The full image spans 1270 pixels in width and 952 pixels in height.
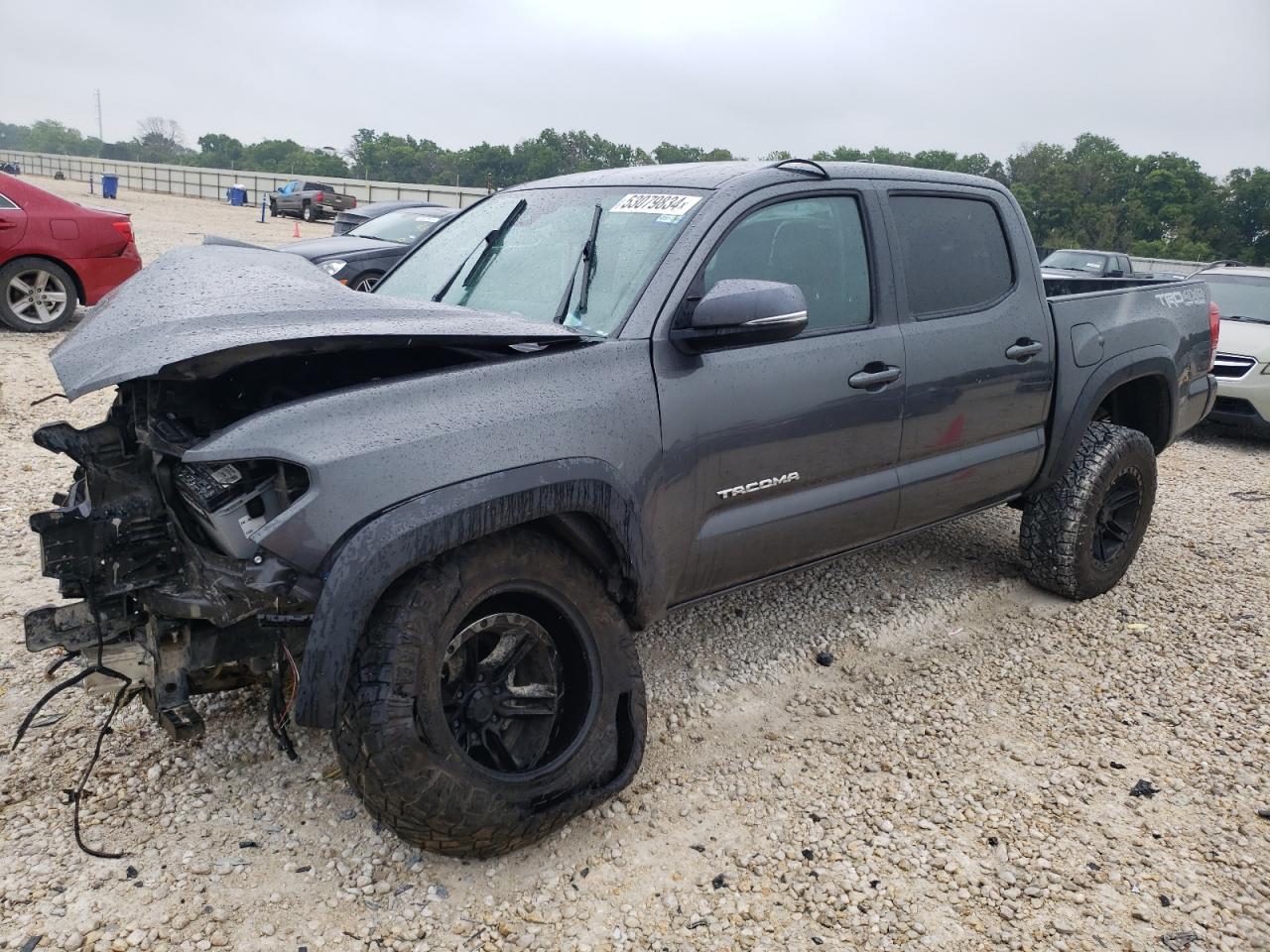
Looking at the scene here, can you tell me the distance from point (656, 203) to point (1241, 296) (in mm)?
8787

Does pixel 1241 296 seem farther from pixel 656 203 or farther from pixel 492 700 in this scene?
pixel 492 700

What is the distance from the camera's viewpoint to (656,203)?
323cm

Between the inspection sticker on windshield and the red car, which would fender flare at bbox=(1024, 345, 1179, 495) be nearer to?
the inspection sticker on windshield

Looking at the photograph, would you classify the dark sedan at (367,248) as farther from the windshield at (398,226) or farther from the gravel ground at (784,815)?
the gravel ground at (784,815)

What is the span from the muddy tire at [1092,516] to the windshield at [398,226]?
845 cm

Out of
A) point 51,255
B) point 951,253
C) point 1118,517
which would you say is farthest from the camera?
point 51,255

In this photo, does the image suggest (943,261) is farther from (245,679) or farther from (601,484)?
(245,679)

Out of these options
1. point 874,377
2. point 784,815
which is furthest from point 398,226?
point 784,815

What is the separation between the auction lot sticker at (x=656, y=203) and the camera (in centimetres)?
315

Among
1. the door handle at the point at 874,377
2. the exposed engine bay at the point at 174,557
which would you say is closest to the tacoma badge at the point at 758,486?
the door handle at the point at 874,377

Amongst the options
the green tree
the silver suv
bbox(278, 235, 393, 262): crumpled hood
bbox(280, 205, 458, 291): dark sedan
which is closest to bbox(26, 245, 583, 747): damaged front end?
bbox(280, 205, 458, 291): dark sedan

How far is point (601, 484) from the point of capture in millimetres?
2611

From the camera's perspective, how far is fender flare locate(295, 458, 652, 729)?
2.16 m

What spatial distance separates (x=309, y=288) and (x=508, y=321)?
599 millimetres
